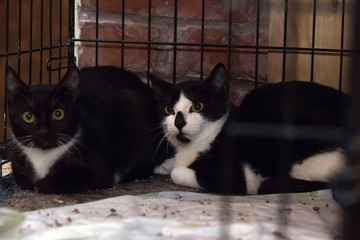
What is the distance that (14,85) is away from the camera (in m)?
1.36

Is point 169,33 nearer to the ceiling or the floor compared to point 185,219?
nearer to the ceiling

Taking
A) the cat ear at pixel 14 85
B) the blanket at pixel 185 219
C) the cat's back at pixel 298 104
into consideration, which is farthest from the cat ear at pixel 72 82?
the cat's back at pixel 298 104

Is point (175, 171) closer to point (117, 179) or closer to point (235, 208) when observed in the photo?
point (117, 179)

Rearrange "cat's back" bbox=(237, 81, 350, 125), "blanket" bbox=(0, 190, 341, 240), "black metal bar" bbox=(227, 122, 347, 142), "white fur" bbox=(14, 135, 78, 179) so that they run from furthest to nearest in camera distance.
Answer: "white fur" bbox=(14, 135, 78, 179) → "cat's back" bbox=(237, 81, 350, 125) → "black metal bar" bbox=(227, 122, 347, 142) → "blanket" bbox=(0, 190, 341, 240)

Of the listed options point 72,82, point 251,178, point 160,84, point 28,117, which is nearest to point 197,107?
point 160,84

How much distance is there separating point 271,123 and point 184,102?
0.89ft

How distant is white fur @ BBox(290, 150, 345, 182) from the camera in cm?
130

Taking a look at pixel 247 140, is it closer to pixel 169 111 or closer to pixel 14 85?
pixel 169 111

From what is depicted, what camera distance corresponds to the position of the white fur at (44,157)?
1386 mm

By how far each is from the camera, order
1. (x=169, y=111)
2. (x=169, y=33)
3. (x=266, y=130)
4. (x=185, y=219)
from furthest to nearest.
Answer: (x=169, y=33) → (x=169, y=111) → (x=266, y=130) → (x=185, y=219)

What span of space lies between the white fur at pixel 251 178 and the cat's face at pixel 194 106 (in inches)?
Result: 7.1

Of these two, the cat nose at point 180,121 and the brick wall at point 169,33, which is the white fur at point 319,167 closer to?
the cat nose at point 180,121

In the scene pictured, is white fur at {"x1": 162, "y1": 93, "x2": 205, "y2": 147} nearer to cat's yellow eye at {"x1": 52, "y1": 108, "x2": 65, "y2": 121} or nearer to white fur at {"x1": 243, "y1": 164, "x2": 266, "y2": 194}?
white fur at {"x1": 243, "y1": 164, "x2": 266, "y2": 194}

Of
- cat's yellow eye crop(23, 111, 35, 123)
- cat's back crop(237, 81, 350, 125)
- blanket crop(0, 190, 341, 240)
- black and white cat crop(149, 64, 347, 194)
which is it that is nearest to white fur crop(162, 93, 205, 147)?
black and white cat crop(149, 64, 347, 194)
